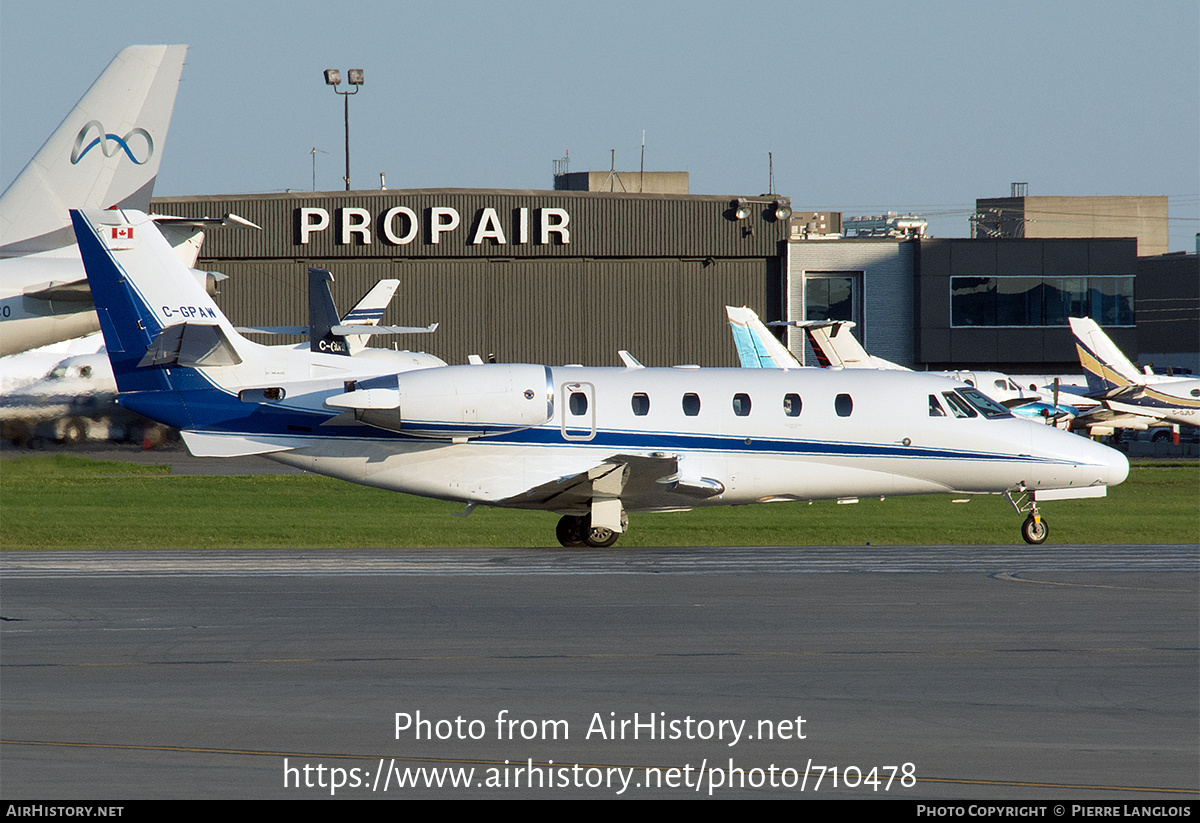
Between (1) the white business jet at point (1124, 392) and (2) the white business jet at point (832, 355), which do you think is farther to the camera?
(1) the white business jet at point (1124, 392)

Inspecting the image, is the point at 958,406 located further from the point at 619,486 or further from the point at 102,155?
the point at 102,155

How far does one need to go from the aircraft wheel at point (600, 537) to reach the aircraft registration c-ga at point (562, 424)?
3cm

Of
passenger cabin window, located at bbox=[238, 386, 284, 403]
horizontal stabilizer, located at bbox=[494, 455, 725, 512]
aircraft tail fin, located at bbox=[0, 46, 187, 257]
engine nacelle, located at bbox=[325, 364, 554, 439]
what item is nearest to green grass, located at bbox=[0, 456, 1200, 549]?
horizontal stabilizer, located at bbox=[494, 455, 725, 512]


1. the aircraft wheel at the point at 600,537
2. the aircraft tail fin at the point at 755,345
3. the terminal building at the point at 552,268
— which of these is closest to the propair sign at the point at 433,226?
the terminal building at the point at 552,268

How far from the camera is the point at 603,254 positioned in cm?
5991

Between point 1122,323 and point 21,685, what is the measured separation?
2577 inches

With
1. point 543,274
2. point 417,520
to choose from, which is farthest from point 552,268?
point 417,520

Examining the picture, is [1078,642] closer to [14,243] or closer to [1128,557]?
[1128,557]

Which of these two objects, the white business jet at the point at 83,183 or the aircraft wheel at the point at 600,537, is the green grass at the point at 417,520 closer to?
the aircraft wheel at the point at 600,537

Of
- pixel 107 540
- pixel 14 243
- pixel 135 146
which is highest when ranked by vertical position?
pixel 135 146

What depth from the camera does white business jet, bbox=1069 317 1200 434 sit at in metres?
57.4

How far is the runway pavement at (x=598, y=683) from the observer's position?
7395 mm

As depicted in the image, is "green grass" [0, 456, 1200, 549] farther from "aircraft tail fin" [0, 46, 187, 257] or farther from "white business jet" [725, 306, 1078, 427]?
"white business jet" [725, 306, 1078, 427]

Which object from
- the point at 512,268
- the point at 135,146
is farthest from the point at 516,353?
the point at 135,146
